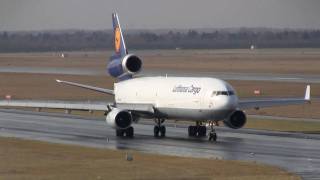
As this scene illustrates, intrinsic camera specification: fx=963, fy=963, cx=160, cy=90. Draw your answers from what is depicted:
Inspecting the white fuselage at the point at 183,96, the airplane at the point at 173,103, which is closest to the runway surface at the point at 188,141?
the airplane at the point at 173,103

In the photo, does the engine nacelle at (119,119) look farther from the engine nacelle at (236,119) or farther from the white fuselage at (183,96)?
the engine nacelle at (236,119)

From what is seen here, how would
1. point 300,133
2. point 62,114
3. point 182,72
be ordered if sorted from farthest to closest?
point 182,72 → point 62,114 → point 300,133

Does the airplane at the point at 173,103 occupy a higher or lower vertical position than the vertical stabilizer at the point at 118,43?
lower

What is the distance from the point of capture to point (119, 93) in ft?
206

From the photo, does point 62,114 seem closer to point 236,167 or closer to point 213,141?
point 213,141

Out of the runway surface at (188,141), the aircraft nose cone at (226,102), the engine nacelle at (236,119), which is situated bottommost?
the runway surface at (188,141)

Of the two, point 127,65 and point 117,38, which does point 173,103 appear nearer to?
point 127,65

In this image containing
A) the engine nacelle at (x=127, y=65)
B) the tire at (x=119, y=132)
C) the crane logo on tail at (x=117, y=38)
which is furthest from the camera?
the crane logo on tail at (x=117, y=38)

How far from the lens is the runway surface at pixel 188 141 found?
45625 mm

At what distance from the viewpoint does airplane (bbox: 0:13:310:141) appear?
180 ft

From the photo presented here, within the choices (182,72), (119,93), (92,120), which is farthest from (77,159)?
(182,72)

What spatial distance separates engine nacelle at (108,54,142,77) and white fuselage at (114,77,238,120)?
2.76ft

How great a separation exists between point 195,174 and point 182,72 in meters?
96.7

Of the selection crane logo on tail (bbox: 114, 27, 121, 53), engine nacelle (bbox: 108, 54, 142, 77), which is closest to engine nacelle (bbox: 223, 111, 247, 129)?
engine nacelle (bbox: 108, 54, 142, 77)
